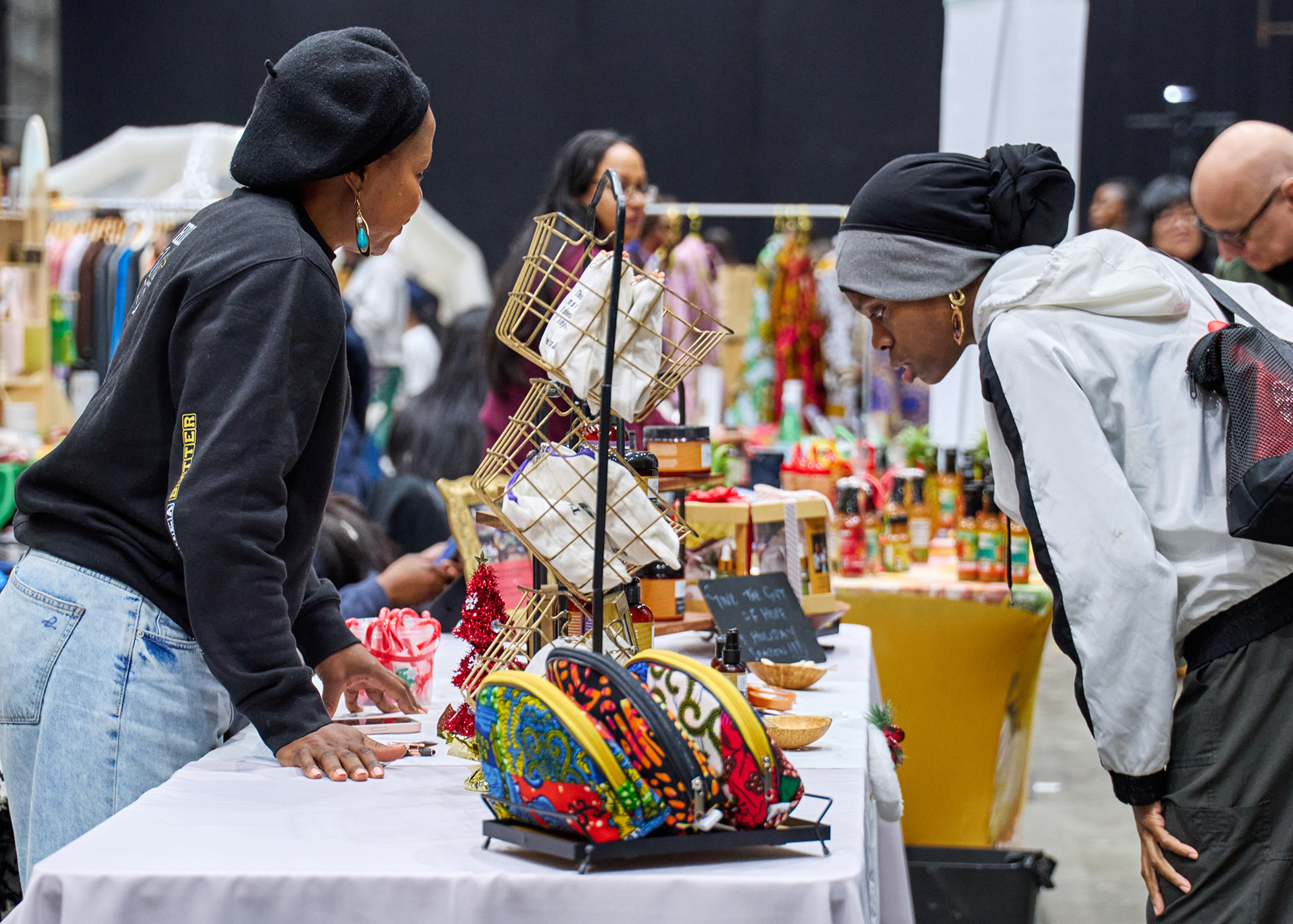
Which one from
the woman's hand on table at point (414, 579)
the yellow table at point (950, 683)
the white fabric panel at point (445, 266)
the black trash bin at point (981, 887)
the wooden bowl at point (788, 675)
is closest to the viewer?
the wooden bowl at point (788, 675)

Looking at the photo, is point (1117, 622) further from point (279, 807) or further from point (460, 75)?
point (460, 75)

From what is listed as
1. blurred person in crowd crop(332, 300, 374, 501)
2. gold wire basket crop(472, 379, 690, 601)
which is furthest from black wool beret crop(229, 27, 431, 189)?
blurred person in crowd crop(332, 300, 374, 501)

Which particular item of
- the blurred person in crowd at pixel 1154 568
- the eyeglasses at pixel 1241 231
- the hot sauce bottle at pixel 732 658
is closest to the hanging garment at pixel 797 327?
the eyeglasses at pixel 1241 231

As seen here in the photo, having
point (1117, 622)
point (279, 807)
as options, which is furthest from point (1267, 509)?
point (279, 807)

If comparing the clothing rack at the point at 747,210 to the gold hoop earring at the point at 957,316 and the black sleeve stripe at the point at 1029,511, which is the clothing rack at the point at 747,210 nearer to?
the gold hoop earring at the point at 957,316

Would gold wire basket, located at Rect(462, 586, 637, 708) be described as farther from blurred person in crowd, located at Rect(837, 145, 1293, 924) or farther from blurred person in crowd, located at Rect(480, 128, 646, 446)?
blurred person in crowd, located at Rect(480, 128, 646, 446)

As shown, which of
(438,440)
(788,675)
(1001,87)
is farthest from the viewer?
(1001,87)

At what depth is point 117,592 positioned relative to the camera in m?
1.39

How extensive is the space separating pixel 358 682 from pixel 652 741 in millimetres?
682

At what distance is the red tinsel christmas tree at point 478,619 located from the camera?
5.00 feet

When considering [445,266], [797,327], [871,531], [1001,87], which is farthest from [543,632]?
[445,266]

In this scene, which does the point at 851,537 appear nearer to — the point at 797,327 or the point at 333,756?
the point at 333,756

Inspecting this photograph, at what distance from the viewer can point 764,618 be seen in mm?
2061

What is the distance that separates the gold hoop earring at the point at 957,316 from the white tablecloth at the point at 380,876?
2.32 feet
